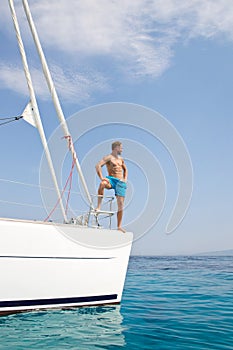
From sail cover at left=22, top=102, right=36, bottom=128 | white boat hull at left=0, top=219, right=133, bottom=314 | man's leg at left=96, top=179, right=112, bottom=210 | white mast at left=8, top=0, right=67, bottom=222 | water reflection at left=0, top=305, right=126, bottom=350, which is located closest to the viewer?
water reflection at left=0, top=305, right=126, bottom=350

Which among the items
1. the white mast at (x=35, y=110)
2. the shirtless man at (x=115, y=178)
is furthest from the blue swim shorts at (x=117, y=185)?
the white mast at (x=35, y=110)

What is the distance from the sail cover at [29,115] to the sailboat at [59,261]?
0.05 metres

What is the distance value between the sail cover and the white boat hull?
2995 millimetres

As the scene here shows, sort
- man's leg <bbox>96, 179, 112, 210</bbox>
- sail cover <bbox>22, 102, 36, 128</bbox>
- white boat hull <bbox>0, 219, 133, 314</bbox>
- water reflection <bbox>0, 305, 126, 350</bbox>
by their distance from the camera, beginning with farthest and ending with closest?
1. sail cover <bbox>22, 102, 36, 128</bbox>
2. man's leg <bbox>96, 179, 112, 210</bbox>
3. white boat hull <bbox>0, 219, 133, 314</bbox>
4. water reflection <bbox>0, 305, 126, 350</bbox>

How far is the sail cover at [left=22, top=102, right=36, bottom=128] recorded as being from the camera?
9208 millimetres

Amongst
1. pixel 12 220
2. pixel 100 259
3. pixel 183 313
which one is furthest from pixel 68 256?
pixel 183 313

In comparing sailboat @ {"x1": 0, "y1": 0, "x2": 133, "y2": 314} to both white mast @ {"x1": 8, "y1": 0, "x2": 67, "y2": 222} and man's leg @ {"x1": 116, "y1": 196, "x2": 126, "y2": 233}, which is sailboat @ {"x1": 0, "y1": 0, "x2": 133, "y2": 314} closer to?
white mast @ {"x1": 8, "y1": 0, "x2": 67, "y2": 222}

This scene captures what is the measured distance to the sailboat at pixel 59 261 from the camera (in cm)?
699

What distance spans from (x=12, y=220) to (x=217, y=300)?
22.0 ft

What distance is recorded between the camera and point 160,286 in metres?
14.3

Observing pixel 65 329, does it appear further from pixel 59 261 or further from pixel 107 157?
pixel 107 157

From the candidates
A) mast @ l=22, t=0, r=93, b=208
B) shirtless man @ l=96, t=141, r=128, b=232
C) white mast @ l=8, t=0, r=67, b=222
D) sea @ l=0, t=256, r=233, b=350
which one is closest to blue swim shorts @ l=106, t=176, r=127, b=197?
shirtless man @ l=96, t=141, r=128, b=232

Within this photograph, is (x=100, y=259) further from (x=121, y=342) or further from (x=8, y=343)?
(x=8, y=343)

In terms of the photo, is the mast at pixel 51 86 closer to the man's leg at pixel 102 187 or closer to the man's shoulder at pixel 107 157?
the man's leg at pixel 102 187
